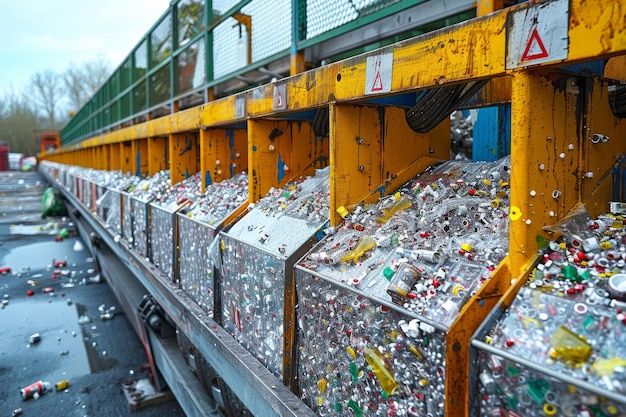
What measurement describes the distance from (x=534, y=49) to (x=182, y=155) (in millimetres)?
3939

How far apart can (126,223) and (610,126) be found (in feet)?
16.2

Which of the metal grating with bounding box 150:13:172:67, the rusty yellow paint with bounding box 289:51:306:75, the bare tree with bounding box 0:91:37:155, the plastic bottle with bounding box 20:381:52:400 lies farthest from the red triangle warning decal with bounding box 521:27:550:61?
the bare tree with bounding box 0:91:37:155

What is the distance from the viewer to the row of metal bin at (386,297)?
1.15 metres

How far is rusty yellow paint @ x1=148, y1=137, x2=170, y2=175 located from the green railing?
18.3 inches

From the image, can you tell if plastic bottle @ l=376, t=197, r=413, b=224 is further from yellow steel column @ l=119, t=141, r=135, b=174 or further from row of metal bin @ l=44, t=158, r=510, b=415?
yellow steel column @ l=119, t=141, r=135, b=174

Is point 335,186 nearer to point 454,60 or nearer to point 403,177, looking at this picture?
point 403,177

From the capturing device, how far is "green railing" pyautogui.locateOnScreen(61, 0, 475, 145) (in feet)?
6.88

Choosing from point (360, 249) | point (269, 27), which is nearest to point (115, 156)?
point (269, 27)

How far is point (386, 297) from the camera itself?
147 cm

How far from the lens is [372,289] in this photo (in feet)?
5.09

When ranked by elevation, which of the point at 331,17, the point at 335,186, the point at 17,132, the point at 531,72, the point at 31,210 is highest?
the point at 17,132

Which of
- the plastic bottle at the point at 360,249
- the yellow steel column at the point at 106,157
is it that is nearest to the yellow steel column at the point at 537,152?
the plastic bottle at the point at 360,249

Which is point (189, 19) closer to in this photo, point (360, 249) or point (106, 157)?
point (360, 249)

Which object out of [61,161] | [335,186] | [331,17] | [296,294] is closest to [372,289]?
[296,294]
